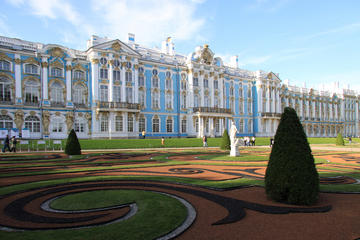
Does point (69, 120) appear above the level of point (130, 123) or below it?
above

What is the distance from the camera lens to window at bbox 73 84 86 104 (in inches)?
1364

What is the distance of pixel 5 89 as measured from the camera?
99.8ft

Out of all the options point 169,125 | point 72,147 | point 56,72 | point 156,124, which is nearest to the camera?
point 72,147

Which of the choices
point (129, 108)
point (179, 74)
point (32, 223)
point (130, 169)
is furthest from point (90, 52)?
point (32, 223)

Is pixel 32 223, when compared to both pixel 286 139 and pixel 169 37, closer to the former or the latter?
pixel 286 139

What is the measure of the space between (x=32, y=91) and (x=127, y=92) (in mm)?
12357

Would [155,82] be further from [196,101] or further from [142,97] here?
[196,101]

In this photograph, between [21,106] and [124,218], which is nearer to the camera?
[124,218]

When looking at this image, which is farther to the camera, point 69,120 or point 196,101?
point 196,101

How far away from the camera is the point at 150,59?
1603 inches

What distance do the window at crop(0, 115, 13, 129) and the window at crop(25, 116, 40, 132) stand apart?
5.42 feet

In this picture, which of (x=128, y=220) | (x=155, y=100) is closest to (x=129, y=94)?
(x=155, y=100)

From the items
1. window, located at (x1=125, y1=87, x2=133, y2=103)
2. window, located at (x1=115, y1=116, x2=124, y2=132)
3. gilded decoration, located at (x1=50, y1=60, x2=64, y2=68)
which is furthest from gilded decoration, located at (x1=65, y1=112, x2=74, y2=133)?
window, located at (x1=125, y1=87, x2=133, y2=103)

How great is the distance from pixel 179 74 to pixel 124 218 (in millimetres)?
39658
